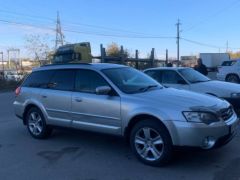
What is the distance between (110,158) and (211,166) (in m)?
1.66

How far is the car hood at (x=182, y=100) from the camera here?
593cm

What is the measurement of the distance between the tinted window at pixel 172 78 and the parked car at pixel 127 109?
3.55 m

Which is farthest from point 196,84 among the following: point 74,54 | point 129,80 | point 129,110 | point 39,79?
point 74,54

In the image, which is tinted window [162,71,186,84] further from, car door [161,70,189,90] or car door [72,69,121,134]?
car door [72,69,121,134]

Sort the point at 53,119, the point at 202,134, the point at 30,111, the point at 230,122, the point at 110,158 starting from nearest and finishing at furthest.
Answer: the point at 202,134 < the point at 230,122 < the point at 110,158 < the point at 53,119 < the point at 30,111

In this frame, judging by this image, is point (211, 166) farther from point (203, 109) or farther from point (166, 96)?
point (166, 96)

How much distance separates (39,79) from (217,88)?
4.80 meters

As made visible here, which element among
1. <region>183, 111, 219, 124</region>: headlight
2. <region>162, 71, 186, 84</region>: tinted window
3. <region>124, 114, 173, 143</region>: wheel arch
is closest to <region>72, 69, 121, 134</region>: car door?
<region>124, 114, 173, 143</region>: wheel arch

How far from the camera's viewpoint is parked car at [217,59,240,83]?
23.1m

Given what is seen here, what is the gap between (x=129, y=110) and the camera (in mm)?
6270

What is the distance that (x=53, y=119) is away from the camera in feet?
25.1

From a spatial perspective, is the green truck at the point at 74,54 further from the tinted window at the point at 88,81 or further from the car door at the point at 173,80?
the tinted window at the point at 88,81

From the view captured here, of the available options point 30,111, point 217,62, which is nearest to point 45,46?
point 217,62

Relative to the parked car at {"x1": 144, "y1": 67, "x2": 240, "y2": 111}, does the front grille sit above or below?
below
